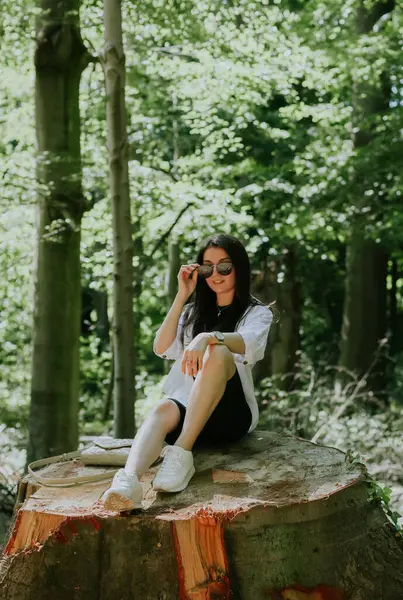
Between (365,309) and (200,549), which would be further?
(365,309)

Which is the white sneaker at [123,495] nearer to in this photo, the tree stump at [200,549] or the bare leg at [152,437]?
the tree stump at [200,549]

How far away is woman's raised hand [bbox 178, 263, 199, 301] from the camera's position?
449 cm

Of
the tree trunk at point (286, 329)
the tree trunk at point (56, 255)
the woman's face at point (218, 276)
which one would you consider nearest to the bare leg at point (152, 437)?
the woman's face at point (218, 276)

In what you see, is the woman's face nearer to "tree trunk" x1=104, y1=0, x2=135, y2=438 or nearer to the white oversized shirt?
the white oversized shirt

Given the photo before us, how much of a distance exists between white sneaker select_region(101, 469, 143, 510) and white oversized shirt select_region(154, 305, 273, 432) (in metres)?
0.96

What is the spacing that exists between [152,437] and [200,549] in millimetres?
818

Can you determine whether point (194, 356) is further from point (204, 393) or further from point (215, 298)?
point (215, 298)

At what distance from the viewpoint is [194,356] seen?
388 cm

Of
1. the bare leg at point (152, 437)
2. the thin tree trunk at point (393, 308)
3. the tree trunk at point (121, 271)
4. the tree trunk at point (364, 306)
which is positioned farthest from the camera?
the thin tree trunk at point (393, 308)

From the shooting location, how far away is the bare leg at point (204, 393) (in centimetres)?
390

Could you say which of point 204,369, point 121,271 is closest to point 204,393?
point 204,369

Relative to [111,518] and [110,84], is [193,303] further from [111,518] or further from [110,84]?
[110,84]

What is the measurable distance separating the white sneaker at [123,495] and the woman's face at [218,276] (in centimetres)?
144

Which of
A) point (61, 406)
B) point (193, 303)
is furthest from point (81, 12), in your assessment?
point (193, 303)
